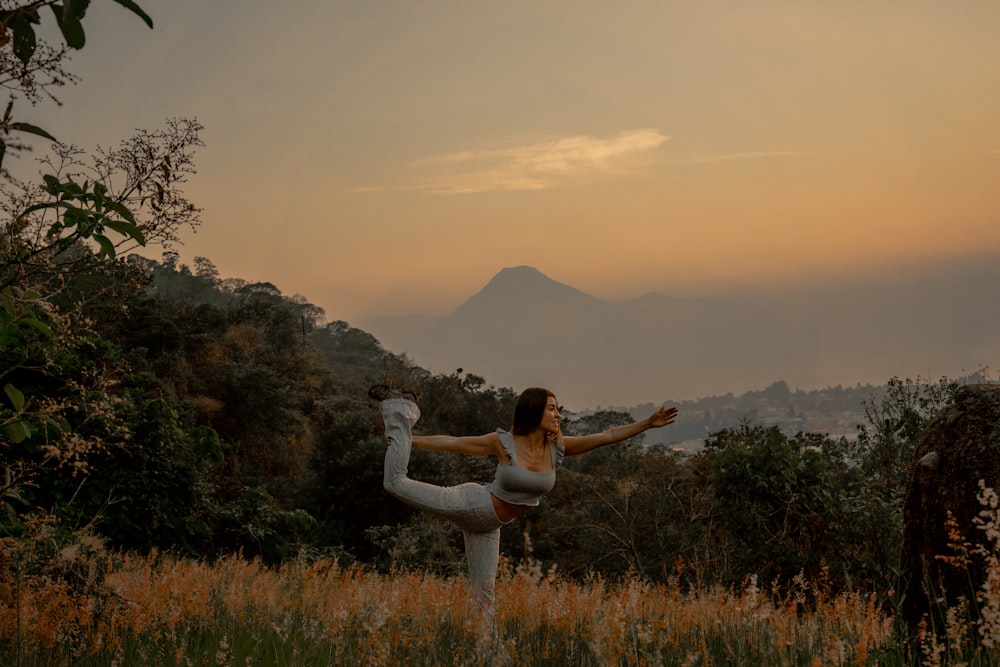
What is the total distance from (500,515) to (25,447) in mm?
9174

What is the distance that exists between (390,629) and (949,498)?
3317mm

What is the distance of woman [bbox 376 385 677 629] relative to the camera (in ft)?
20.4

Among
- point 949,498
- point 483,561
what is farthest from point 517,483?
point 949,498

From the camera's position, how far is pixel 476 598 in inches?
242

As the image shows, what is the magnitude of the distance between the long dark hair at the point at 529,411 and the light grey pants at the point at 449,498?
0.52m

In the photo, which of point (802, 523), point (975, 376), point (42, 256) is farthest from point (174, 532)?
point (975, 376)

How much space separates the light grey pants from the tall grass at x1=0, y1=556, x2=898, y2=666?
0.89ft

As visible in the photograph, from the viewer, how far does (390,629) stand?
4941 millimetres

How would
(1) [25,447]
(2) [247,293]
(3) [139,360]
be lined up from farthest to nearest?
(2) [247,293]
(3) [139,360]
(1) [25,447]

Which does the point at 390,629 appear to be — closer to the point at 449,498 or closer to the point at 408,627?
the point at 408,627

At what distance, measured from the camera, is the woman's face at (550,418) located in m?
6.42

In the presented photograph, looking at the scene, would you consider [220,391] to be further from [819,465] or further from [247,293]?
[247,293]

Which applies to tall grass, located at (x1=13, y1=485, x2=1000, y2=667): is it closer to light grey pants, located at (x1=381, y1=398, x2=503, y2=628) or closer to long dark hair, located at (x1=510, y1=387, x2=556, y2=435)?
light grey pants, located at (x1=381, y1=398, x2=503, y2=628)

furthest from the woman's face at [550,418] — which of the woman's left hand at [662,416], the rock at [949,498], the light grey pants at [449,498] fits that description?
the rock at [949,498]
